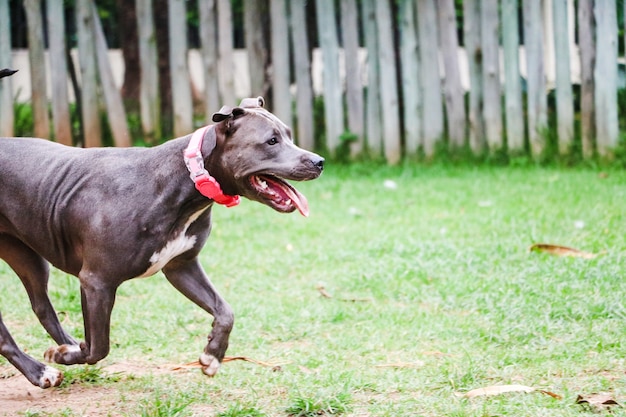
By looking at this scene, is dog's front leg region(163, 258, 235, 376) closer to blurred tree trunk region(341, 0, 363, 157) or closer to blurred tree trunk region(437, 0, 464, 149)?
blurred tree trunk region(341, 0, 363, 157)

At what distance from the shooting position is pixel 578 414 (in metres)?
4.23

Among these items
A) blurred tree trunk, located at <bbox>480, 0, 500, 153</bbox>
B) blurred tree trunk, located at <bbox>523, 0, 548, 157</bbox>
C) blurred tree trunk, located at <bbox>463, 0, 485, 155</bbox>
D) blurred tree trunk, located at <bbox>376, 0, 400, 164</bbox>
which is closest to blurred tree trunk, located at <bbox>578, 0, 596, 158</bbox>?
blurred tree trunk, located at <bbox>523, 0, 548, 157</bbox>

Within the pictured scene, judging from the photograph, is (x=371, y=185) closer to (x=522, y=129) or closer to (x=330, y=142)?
(x=330, y=142)

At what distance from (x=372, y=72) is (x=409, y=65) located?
445mm

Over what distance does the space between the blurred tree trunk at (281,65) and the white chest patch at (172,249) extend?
663 centimetres

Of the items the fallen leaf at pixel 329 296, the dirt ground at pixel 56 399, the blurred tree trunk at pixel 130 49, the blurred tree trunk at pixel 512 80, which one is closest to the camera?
the dirt ground at pixel 56 399

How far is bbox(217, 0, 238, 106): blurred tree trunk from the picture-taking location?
1122 cm

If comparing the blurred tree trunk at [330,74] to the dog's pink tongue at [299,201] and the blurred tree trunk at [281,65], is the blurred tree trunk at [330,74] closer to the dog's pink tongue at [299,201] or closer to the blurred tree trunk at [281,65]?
the blurred tree trunk at [281,65]

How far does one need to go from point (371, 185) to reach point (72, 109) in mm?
4148

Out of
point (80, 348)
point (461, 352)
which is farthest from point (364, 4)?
point (80, 348)

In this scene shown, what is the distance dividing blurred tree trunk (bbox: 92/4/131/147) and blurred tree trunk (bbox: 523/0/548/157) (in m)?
4.71

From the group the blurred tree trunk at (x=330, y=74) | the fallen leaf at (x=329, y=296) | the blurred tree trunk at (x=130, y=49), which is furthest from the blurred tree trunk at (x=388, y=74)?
the fallen leaf at (x=329, y=296)

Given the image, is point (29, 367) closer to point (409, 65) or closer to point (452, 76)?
point (409, 65)

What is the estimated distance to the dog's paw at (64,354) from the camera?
4691mm
